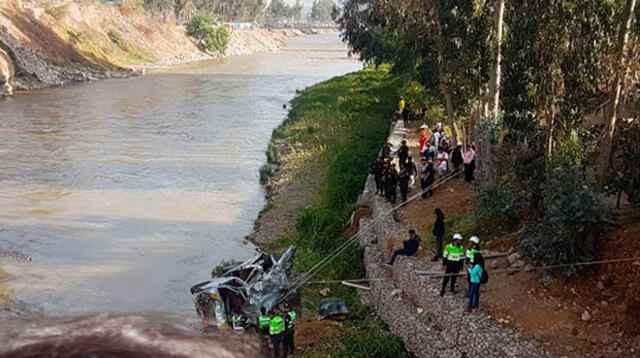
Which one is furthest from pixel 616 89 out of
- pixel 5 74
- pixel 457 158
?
pixel 5 74

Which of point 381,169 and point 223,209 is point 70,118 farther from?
point 381,169

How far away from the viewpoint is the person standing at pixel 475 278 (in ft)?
41.5

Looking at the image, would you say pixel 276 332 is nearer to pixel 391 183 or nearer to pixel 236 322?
pixel 236 322

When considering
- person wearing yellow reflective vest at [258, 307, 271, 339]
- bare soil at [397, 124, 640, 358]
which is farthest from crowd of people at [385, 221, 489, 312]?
person wearing yellow reflective vest at [258, 307, 271, 339]

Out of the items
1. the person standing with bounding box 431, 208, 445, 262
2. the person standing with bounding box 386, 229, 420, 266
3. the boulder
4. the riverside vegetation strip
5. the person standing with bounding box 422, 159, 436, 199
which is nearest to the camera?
the riverside vegetation strip

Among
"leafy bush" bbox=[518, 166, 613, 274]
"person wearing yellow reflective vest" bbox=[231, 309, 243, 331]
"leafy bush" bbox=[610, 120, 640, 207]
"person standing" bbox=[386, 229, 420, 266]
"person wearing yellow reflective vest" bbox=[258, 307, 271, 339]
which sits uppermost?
"leafy bush" bbox=[610, 120, 640, 207]

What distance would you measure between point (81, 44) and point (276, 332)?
78.7m

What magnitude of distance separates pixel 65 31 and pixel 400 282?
79725 mm

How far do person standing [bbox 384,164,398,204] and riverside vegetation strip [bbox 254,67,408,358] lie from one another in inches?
84.8

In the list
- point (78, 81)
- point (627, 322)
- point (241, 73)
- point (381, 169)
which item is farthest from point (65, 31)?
point (627, 322)

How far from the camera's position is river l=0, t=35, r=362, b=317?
67.4 feet

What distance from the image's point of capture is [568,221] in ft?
41.2

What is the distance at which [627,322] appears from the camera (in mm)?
11352

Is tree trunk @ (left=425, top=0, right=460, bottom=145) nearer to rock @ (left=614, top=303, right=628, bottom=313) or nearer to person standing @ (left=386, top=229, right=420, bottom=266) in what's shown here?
person standing @ (left=386, top=229, right=420, bottom=266)
